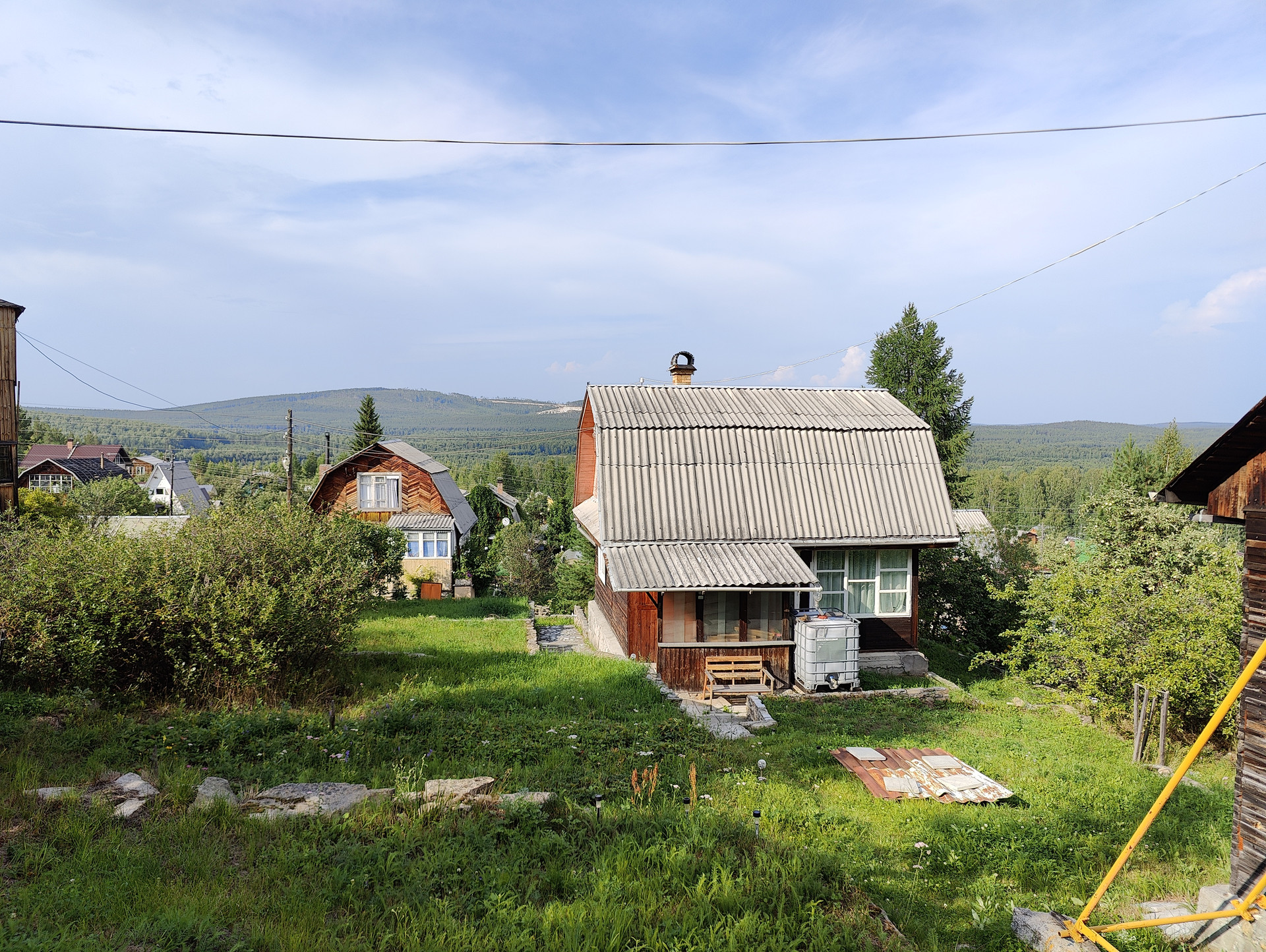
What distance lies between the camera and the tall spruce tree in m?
35.5

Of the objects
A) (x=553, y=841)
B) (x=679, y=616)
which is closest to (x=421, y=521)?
(x=679, y=616)

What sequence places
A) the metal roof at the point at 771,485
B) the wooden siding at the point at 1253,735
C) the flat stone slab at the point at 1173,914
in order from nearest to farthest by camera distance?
the flat stone slab at the point at 1173,914, the wooden siding at the point at 1253,735, the metal roof at the point at 771,485

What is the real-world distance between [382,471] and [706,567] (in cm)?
2813

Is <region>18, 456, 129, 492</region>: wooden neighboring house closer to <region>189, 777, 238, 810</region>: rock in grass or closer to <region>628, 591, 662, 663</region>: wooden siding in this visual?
<region>628, 591, 662, 663</region>: wooden siding

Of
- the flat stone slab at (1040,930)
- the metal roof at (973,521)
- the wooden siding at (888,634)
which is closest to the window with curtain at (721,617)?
the wooden siding at (888,634)

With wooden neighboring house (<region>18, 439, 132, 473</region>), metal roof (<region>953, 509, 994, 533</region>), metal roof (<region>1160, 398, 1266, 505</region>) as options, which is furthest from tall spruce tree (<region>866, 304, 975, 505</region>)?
wooden neighboring house (<region>18, 439, 132, 473</region>)

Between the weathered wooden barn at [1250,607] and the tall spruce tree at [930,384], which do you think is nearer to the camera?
the weathered wooden barn at [1250,607]

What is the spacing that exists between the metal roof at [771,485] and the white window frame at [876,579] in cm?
59

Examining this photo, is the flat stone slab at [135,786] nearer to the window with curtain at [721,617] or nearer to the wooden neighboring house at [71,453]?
the window with curtain at [721,617]

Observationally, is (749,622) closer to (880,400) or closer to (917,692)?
(917,692)

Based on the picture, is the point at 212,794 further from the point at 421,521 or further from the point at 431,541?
the point at 431,541

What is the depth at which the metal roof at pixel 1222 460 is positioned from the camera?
5.79m

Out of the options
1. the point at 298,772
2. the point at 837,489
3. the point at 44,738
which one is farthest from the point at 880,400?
the point at 44,738

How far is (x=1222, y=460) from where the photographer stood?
6.12m
